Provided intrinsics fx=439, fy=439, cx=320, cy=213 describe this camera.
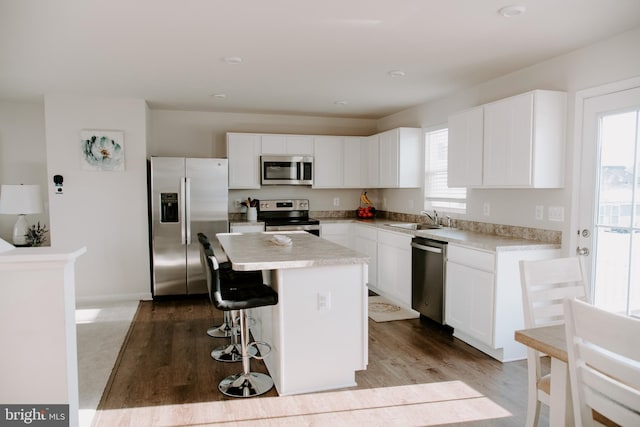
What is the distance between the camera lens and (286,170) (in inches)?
236

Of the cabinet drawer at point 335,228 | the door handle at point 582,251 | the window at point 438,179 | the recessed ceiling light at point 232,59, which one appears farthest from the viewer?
the cabinet drawer at point 335,228

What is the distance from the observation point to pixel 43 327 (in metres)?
2.04

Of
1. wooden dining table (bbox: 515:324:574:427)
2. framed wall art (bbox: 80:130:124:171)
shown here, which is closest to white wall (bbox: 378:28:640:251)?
wooden dining table (bbox: 515:324:574:427)

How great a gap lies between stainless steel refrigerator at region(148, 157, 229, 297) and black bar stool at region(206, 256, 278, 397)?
7.28 ft

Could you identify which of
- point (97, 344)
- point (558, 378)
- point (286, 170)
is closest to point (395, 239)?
point (286, 170)

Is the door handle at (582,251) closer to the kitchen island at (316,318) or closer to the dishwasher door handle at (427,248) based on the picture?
the dishwasher door handle at (427,248)

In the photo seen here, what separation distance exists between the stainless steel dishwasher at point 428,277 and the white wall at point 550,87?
0.65 m

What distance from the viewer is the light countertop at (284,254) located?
2.66 m

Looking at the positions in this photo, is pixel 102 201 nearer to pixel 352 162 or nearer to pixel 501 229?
pixel 352 162

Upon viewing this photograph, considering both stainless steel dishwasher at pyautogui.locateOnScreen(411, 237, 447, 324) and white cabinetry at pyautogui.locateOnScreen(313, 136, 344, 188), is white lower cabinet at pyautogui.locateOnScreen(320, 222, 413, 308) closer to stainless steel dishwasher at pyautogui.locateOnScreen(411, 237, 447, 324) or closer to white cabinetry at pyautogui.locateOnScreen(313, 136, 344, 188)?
stainless steel dishwasher at pyautogui.locateOnScreen(411, 237, 447, 324)

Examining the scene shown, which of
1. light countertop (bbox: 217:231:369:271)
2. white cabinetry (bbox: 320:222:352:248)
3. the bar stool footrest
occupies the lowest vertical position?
the bar stool footrest

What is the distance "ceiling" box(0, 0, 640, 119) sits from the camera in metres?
2.54

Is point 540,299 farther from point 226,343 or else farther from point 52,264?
point 226,343

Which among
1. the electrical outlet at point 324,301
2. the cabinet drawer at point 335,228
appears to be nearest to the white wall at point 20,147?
the cabinet drawer at point 335,228
